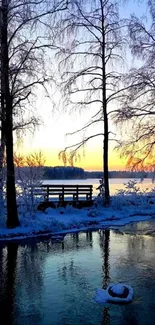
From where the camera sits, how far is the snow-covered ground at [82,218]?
54.4 feet

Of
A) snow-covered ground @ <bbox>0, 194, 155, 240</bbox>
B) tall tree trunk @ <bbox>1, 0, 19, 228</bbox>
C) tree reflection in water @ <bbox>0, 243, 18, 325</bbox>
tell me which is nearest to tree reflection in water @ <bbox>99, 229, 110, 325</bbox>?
tree reflection in water @ <bbox>0, 243, 18, 325</bbox>

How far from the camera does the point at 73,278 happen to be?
957 centimetres

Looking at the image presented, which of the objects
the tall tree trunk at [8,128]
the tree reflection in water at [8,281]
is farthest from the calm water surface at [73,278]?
the tall tree trunk at [8,128]

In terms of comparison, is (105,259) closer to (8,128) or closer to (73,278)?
(73,278)

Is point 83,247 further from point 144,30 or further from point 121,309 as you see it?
point 144,30

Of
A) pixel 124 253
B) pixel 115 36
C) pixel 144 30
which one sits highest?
pixel 115 36

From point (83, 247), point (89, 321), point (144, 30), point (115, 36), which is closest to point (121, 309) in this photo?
point (89, 321)

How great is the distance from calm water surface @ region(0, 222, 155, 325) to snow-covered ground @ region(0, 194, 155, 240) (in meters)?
1.66

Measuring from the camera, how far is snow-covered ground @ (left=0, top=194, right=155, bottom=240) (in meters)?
16.6

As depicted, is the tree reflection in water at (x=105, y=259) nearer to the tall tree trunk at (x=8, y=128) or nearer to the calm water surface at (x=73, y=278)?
the calm water surface at (x=73, y=278)

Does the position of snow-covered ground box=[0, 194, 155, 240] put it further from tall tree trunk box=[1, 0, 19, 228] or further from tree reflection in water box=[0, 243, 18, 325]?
tree reflection in water box=[0, 243, 18, 325]

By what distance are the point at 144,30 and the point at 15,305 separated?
14833 millimetres

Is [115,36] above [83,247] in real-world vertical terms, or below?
above

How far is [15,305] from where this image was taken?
759 centimetres
